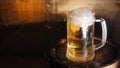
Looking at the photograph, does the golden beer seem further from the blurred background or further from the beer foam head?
the blurred background

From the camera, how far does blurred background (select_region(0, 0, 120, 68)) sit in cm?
111

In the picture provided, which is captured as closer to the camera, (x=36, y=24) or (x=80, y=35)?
(x=80, y=35)

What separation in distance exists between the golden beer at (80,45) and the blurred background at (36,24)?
0.74 feet

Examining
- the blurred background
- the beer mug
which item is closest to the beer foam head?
the beer mug

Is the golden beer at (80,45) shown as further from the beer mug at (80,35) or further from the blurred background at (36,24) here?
the blurred background at (36,24)

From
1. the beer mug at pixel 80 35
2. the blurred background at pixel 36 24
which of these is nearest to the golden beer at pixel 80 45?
the beer mug at pixel 80 35

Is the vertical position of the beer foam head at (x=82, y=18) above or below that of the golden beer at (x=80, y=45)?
above

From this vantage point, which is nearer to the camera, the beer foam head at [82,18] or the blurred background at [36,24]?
the beer foam head at [82,18]

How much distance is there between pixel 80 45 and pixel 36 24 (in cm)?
31

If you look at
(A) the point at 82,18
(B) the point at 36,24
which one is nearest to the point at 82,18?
(A) the point at 82,18

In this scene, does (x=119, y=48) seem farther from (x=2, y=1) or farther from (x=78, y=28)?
(x=2, y=1)

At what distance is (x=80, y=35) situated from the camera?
2.95 ft

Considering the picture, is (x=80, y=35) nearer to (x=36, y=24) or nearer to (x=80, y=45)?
(x=80, y=45)

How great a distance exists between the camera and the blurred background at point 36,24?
3.65ft
